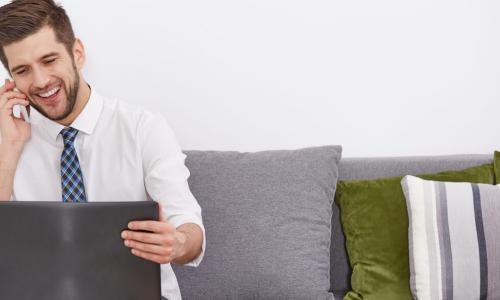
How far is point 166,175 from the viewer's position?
165 centimetres

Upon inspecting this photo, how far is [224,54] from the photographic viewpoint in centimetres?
242

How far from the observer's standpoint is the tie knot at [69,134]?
1.72m

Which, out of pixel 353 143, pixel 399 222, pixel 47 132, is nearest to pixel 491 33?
pixel 353 143

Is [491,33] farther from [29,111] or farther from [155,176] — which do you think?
[29,111]

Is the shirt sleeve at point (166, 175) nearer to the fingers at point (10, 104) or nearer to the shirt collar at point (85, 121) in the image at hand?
the shirt collar at point (85, 121)

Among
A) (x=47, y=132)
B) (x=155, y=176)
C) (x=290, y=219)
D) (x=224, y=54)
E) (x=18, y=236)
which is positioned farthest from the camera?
(x=224, y=54)

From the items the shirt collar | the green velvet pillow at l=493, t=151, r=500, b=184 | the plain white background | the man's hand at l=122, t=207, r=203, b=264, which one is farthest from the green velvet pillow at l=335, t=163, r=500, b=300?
the man's hand at l=122, t=207, r=203, b=264

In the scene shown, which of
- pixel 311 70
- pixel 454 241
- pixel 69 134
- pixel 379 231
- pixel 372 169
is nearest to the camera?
pixel 69 134

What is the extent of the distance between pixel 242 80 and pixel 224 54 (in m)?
0.12

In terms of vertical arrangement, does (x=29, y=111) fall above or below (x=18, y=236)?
above

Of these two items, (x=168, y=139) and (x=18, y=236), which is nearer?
(x=18, y=236)

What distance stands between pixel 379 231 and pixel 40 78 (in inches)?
43.6

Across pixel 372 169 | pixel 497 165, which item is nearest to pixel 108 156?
pixel 372 169

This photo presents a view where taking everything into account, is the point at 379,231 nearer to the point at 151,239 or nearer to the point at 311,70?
the point at 311,70
